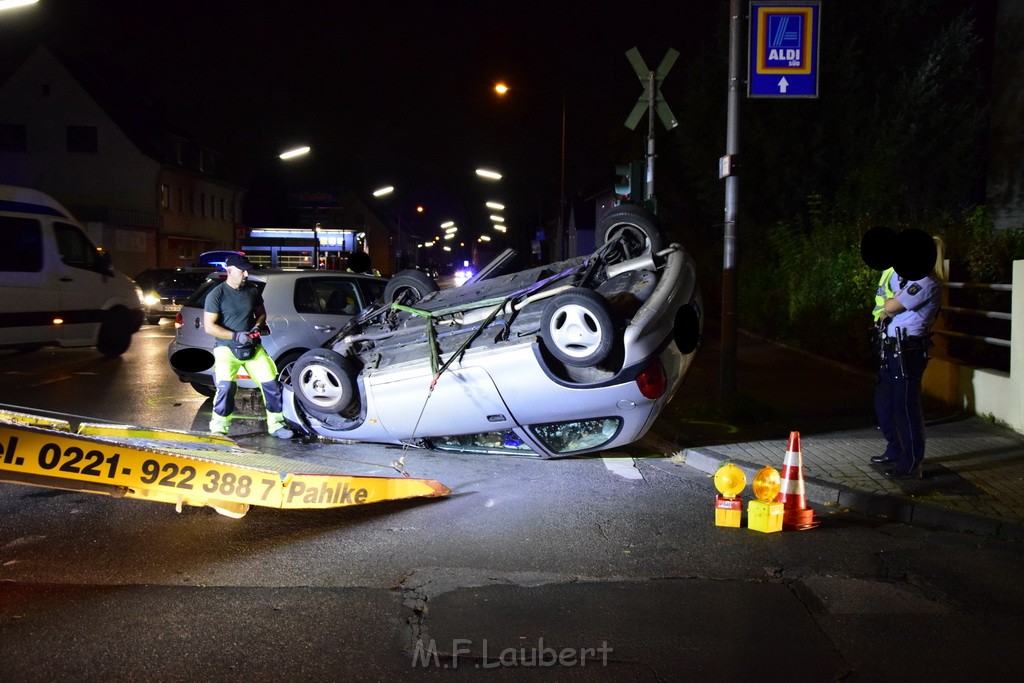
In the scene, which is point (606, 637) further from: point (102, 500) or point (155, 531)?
point (102, 500)

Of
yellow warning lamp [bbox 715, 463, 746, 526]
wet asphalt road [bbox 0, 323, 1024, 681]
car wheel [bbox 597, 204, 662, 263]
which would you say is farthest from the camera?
car wheel [bbox 597, 204, 662, 263]

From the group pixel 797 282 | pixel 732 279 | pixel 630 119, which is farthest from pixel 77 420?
pixel 797 282

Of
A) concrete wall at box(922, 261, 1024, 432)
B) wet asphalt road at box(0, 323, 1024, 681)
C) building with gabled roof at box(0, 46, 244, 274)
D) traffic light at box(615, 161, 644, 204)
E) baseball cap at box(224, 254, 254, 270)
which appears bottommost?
wet asphalt road at box(0, 323, 1024, 681)

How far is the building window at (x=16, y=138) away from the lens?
41.0 metres

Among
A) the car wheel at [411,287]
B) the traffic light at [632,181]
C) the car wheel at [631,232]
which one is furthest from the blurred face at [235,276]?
the traffic light at [632,181]

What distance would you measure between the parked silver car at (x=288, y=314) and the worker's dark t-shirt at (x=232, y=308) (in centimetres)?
76

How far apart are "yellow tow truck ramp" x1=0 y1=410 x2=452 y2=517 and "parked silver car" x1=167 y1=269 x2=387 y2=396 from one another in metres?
3.42

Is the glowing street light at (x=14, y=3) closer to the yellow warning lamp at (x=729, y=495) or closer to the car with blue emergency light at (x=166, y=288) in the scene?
the car with blue emergency light at (x=166, y=288)

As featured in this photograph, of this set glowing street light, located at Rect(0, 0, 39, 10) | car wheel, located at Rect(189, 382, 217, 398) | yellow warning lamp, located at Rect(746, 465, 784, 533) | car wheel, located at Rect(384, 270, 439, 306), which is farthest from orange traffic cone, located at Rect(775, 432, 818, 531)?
glowing street light, located at Rect(0, 0, 39, 10)

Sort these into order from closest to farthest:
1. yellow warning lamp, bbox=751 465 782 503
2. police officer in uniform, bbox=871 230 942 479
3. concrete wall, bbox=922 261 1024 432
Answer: yellow warning lamp, bbox=751 465 782 503 < police officer in uniform, bbox=871 230 942 479 < concrete wall, bbox=922 261 1024 432

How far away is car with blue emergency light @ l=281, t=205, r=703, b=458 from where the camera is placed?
259 inches

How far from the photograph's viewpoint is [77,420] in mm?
6598

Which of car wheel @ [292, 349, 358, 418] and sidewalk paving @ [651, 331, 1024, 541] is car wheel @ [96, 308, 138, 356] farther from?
sidewalk paving @ [651, 331, 1024, 541]

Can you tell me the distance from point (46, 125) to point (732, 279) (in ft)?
130
